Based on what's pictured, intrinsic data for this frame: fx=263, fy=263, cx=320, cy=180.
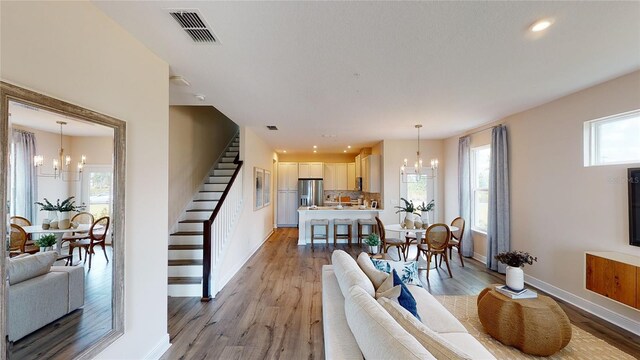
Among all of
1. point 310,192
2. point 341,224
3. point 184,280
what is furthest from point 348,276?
point 310,192

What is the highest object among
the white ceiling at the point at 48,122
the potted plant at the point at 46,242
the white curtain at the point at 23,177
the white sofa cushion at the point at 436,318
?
the white ceiling at the point at 48,122

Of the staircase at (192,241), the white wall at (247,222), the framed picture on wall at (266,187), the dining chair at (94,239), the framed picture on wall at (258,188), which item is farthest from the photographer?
the framed picture on wall at (266,187)

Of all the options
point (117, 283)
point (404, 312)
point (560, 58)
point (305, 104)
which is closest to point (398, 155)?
point (305, 104)

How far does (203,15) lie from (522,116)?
483 cm

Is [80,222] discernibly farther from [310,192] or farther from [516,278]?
[310,192]

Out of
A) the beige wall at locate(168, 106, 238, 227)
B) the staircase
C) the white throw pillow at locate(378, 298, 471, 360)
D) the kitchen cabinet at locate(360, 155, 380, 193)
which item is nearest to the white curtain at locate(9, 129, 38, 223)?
the white throw pillow at locate(378, 298, 471, 360)

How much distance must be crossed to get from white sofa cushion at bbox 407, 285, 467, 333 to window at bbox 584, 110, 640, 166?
112 inches

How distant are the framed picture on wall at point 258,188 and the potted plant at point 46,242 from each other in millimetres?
4454

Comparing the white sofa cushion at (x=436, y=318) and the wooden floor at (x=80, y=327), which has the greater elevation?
the wooden floor at (x=80, y=327)

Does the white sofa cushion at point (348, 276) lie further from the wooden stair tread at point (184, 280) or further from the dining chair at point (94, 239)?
the wooden stair tread at point (184, 280)

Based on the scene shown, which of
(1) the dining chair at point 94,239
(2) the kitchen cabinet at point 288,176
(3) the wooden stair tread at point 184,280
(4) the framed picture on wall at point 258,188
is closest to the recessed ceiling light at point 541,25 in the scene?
(1) the dining chair at point 94,239

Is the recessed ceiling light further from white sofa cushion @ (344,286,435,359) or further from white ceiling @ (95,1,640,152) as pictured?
white sofa cushion @ (344,286,435,359)

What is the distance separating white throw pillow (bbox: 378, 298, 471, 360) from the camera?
42.5 inches

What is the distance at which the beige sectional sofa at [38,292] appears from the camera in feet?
4.26
